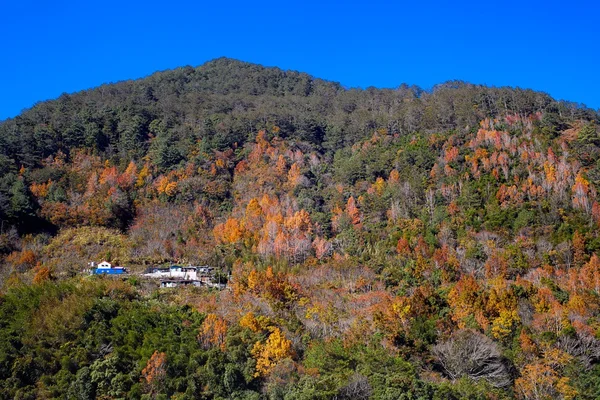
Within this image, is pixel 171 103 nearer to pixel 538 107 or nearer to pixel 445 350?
pixel 538 107

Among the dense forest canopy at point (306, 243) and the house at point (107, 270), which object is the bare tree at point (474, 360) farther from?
the house at point (107, 270)

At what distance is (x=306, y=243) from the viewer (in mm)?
51125

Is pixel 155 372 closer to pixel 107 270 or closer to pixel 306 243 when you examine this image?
pixel 107 270

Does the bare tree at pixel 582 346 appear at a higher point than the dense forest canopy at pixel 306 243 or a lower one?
lower

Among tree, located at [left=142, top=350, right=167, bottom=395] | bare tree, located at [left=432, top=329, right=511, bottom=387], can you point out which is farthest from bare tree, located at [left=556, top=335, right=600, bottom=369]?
tree, located at [left=142, top=350, right=167, bottom=395]

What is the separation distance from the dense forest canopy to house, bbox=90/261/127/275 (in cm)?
124

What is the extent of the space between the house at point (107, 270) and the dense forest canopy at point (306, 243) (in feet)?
4.06

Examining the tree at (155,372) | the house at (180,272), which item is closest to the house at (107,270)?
the house at (180,272)

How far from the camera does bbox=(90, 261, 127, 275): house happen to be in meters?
44.4

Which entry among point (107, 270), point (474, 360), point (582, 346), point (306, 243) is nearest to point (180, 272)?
point (107, 270)

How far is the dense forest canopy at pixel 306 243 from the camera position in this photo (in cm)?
2969

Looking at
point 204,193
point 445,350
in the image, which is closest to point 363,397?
point 445,350

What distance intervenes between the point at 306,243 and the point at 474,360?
21.9 m

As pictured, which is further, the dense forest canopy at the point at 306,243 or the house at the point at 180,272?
the house at the point at 180,272
